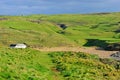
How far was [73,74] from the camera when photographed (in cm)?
3394

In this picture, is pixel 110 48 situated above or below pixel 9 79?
below

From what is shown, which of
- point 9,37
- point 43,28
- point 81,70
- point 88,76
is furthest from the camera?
point 43,28

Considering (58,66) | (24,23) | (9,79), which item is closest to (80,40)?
(24,23)

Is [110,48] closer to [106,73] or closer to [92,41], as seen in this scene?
[92,41]

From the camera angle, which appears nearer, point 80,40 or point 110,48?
point 110,48

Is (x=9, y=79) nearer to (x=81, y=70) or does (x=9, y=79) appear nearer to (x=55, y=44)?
(x=81, y=70)

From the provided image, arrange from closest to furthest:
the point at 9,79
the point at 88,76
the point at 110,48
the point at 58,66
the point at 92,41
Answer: the point at 9,79
the point at 88,76
the point at 58,66
the point at 110,48
the point at 92,41

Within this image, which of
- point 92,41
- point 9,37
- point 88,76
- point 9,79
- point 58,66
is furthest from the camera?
point 92,41

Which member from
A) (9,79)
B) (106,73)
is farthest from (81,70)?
(9,79)

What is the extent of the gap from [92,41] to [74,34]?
2066cm

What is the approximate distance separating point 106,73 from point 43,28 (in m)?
96.3

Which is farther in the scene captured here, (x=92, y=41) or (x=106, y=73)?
(x=92, y=41)

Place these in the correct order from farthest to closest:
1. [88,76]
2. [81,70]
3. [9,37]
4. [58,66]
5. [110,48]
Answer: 1. [9,37]
2. [110,48]
3. [58,66]
4. [81,70]
5. [88,76]

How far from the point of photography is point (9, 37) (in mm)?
102500
